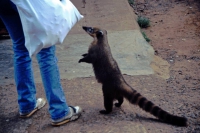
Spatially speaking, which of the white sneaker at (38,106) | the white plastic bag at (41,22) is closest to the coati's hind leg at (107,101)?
the white sneaker at (38,106)

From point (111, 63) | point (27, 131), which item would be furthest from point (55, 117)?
point (111, 63)

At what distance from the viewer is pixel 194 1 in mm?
9188

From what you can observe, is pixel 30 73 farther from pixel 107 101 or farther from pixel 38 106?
pixel 107 101

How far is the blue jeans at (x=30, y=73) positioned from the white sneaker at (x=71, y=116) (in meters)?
0.05

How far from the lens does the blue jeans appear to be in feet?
10.6

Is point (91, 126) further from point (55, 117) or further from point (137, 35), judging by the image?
point (137, 35)

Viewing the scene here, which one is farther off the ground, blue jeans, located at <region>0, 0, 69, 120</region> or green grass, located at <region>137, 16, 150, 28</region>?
blue jeans, located at <region>0, 0, 69, 120</region>

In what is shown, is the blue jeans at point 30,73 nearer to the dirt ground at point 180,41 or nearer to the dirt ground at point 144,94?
the dirt ground at point 144,94

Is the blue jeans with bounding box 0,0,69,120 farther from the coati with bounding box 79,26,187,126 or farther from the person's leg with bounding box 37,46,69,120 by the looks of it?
the coati with bounding box 79,26,187,126

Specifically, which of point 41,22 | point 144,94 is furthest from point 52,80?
point 144,94

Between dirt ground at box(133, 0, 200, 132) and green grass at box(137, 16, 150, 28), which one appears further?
green grass at box(137, 16, 150, 28)

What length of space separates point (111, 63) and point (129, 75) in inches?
41.3

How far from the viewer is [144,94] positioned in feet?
14.1

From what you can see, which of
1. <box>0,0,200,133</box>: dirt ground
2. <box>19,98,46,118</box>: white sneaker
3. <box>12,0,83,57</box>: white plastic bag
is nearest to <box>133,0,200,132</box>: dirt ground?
<box>0,0,200,133</box>: dirt ground
